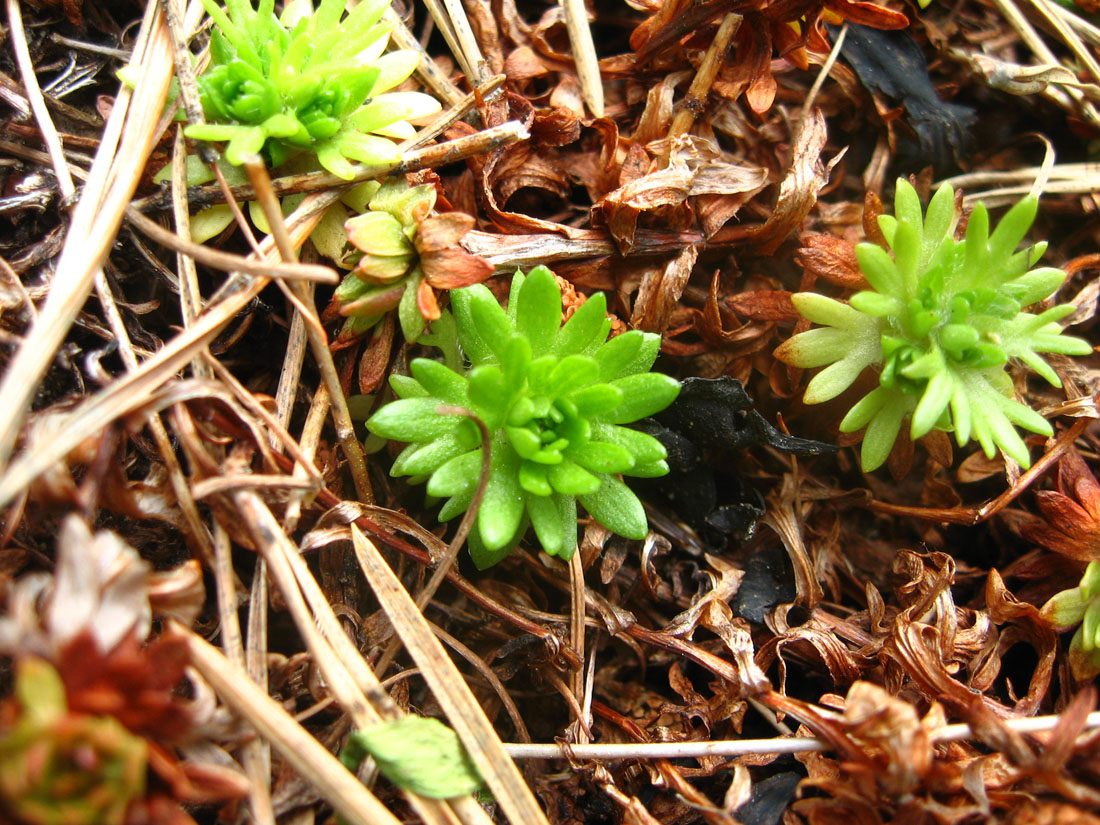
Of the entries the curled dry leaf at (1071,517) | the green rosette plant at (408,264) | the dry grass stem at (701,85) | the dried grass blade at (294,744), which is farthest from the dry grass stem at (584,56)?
the dried grass blade at (294,744)

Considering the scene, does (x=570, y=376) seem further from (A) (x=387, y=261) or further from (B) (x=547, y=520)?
(A) (x=387, y=261)

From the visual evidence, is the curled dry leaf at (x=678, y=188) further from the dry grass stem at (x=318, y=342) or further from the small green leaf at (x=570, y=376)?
the dry grass stem at (x=318, y=342)

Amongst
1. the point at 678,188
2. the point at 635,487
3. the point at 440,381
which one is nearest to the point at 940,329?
the point at 678,188

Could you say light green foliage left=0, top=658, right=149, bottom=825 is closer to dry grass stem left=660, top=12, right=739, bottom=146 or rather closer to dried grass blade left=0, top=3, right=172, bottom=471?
dried grass blade left=0, top=3, right=172, bottom=471

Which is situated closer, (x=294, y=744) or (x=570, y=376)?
(x=294, y=744)

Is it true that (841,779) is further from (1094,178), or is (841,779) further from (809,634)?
(1094,178)

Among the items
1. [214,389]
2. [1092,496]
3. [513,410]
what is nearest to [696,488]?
Result: [513,410]
